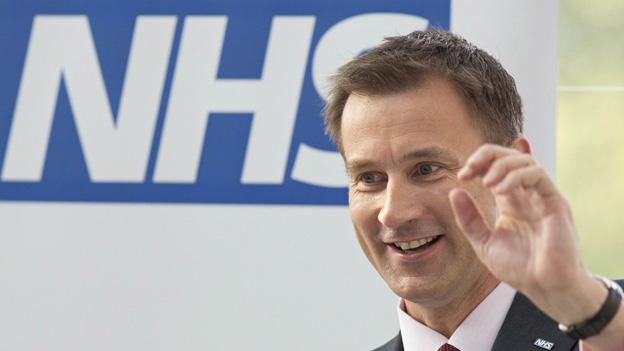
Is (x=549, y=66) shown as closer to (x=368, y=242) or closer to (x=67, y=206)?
(x=368, y=242)

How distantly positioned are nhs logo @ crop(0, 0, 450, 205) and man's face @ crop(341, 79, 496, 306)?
1.26m

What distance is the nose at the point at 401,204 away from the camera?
2027mm

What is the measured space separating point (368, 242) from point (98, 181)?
154cm

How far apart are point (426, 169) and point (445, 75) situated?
194 millimetres

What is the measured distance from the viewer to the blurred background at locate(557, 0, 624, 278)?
3234 mm

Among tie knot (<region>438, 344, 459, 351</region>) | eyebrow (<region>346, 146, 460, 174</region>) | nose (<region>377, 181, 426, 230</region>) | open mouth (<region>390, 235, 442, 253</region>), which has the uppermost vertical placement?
eyebrow (<region>346, 146, 460, 174</region>)

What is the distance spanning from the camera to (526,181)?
1.42 m

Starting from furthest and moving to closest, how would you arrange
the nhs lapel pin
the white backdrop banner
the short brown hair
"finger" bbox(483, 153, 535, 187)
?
the white backdrop banner → the short brown hair → the nhs lapel pin → "finger" bbox(483, 153, 535, 187)

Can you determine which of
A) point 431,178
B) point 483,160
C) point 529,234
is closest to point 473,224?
point 529,234

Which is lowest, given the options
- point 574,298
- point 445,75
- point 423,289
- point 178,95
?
point 423,289

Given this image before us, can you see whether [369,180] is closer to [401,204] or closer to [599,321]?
[401,204]

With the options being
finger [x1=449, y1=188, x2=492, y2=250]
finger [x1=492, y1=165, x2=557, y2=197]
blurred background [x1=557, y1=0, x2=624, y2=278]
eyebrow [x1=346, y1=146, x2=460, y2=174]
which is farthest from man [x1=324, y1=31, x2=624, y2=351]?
blurred background [x1=557, y1=0, x2=624, y2=278]

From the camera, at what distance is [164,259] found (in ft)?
11.3

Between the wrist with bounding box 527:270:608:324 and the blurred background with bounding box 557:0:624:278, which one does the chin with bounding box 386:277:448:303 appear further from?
the blurred background with bounding box 557:0:624:278
